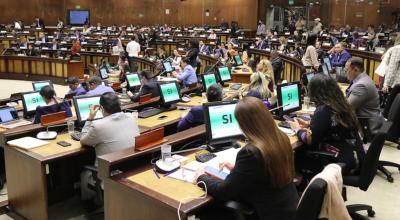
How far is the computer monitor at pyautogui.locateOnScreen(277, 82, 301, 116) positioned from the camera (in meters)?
4.95

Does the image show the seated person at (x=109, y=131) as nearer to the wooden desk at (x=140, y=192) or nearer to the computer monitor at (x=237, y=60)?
the wooden desk at (x=140, y=192)

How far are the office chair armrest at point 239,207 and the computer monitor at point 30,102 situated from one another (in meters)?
4.18

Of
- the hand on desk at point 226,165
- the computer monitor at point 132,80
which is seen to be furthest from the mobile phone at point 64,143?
the computer monitor at point 132,80

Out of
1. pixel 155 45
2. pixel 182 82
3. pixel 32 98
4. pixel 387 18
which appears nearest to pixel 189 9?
pixel 155 45

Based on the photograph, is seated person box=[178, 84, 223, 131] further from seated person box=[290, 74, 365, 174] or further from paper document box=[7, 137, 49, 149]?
paper document box=[7, 137, 49, 149]

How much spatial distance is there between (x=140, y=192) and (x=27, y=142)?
1772 millimetres

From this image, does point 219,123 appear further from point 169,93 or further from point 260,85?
point 169,93

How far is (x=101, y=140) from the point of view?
387cm

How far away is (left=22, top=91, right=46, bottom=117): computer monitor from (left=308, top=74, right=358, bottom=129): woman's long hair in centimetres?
398

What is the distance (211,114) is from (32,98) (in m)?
3.43

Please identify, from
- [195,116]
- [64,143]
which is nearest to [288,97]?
[195,116]

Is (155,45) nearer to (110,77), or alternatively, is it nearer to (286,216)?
(110,77)

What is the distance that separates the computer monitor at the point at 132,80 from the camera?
843cm

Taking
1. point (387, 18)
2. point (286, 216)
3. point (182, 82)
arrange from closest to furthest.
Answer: point (286, 216) → point (182, 82) → point (387, 18)
